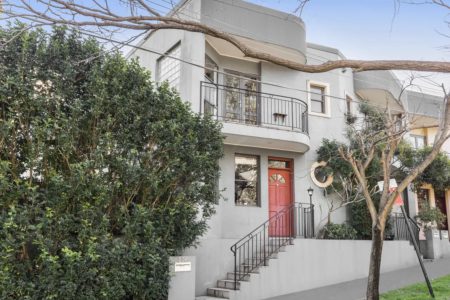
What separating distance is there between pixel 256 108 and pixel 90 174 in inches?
279

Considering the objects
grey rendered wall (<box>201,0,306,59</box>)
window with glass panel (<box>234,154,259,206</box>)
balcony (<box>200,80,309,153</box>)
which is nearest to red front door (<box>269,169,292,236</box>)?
window with glass panel (<box>234,154,259,206</box>)

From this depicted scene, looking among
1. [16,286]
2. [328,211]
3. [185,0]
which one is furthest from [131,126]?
[328,211]

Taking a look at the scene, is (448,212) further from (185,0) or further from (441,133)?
(185,0)

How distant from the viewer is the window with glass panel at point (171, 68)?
12.5 m

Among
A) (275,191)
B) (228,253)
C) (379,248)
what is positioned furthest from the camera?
(275,191)

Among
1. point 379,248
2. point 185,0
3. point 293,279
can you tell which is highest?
point 185,0

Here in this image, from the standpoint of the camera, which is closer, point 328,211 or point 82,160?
point 82,160

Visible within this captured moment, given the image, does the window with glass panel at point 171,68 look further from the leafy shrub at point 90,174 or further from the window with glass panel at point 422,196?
the window with glass panel at point 422,196

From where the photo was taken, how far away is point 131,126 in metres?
7.90

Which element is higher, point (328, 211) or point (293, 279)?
point (328, 211)

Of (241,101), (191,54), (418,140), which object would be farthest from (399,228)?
(191,54)

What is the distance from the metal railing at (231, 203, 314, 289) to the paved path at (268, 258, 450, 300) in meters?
1.08

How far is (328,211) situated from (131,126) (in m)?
8.08

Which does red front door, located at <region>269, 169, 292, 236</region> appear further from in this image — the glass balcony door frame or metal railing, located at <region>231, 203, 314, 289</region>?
the glass balcony door frame
